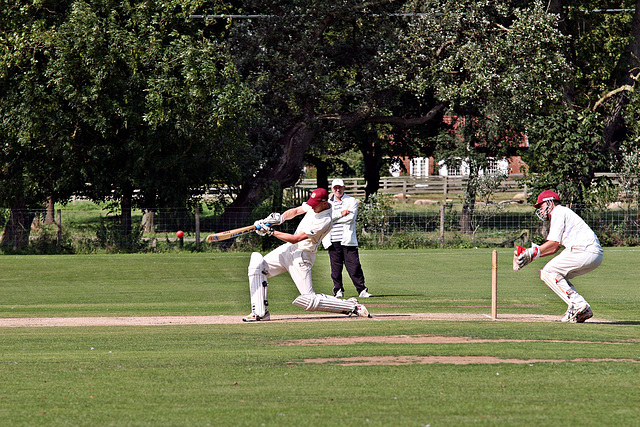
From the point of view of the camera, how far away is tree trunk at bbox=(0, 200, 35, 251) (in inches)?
1079

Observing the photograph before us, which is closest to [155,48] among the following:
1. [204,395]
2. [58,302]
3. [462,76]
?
[462,76]

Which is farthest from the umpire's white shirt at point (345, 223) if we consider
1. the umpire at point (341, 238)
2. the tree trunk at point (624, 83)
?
the tree trunk at point (624, 83)

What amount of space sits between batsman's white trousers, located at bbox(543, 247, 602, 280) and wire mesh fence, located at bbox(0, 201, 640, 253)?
17075 millimetres

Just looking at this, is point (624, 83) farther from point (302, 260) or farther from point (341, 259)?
point (302, 260)

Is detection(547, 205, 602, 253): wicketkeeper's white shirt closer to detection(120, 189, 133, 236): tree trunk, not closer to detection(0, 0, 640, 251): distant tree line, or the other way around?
detection(0, 0, 640, 251): distant tree line

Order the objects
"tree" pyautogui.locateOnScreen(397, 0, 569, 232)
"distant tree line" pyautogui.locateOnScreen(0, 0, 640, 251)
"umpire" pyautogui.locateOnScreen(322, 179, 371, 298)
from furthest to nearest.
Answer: "tree" pyautogui.locateOnScreen(397, 0, 569, 232), "distant tree line" pyautogui.locateOnScreen(0, 0, 640, 251), "umpire" pyautogui.locateOnScreen(322, 179, 371, 298)

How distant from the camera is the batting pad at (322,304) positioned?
1107 cm

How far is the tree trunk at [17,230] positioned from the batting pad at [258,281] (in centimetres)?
1848

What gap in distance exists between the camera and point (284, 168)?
31.9m

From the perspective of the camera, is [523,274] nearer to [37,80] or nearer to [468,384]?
[468,384]

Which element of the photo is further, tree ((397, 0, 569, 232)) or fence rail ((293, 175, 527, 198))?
fence rail ((293, 175, 527, 198))

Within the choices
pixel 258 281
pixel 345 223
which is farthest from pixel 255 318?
pixel 345 223

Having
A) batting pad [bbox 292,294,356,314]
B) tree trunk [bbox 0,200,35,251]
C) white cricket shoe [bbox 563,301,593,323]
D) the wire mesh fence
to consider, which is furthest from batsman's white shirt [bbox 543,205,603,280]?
tree trunk [bbox 0,200,35,251]

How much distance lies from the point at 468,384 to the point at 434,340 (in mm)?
2572
